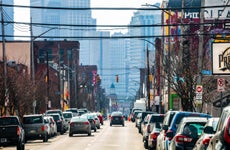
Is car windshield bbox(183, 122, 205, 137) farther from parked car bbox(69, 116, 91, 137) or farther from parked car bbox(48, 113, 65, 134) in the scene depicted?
parked car bbox(48, 113, 65, 134)

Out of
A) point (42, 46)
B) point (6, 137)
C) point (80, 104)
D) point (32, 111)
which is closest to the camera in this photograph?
point (6, 137)

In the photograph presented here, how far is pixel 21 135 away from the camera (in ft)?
120

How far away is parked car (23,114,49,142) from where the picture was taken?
4603 cm

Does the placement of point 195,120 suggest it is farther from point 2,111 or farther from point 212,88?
point 2,111

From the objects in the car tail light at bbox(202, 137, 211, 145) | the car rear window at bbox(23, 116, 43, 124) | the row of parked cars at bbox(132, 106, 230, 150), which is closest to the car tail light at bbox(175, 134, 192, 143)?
the row of parked cars at bbox(132, 106, 230, 150)

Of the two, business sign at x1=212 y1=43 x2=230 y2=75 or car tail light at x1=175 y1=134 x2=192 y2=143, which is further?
business sign at x1=212 y1=43 x2=230 y2=75

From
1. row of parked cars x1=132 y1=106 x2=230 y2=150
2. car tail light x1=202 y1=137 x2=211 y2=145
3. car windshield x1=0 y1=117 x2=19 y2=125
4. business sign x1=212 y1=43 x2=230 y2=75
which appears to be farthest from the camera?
car windshield x1=0 y1=117 x2=19 y2=125

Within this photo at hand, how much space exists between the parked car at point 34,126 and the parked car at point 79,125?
6.31 meters

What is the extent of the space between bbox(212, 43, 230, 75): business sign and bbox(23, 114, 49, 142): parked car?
15.4 m

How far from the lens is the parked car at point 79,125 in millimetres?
52938

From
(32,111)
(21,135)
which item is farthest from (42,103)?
(21,135)

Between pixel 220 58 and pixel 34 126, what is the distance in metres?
15.9

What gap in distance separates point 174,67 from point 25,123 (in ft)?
33.1

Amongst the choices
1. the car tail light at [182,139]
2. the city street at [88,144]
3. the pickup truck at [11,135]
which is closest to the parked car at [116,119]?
the city street at [88,144]
